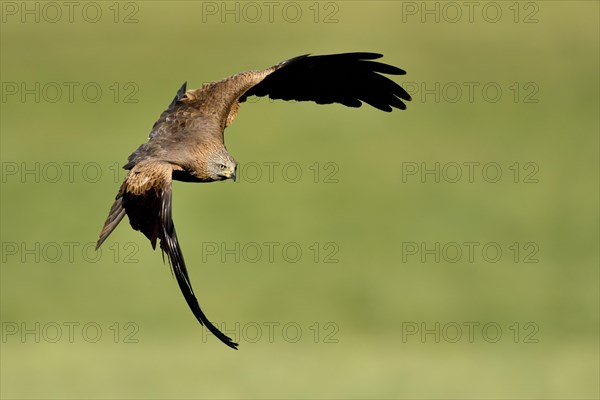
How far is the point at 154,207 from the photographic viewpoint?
13555 mm

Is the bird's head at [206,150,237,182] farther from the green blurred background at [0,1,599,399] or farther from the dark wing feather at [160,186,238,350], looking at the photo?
the green blurred background at [0,1,599,399]

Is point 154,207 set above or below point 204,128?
below

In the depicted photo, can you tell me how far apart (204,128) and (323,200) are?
19722mm

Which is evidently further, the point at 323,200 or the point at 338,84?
the point at 323,200

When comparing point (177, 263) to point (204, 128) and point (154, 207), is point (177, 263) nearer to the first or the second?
point (154, 207)

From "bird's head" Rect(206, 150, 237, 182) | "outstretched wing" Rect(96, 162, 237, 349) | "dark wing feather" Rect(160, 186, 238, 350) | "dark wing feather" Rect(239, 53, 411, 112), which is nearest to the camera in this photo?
"dark wing feather" Rect(160, 186, 238, 350)

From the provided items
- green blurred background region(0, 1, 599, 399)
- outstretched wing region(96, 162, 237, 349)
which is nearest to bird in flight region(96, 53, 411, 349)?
outstretched wing region(96, 162, 237, 349)

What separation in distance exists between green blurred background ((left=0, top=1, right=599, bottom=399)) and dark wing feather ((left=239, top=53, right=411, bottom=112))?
49.9ft

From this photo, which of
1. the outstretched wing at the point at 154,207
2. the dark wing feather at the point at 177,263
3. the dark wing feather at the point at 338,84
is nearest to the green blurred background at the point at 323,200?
the dark wing feather at the point at 338,84

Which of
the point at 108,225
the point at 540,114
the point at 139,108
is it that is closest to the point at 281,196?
the point at 139,108

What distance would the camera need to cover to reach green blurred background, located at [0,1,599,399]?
32.4 meters

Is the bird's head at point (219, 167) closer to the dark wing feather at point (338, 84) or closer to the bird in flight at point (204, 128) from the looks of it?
the bird in flight at point (204, 128)

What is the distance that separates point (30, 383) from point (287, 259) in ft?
21.9

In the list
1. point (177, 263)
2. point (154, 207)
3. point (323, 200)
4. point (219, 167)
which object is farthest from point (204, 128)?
point (323, 200)
